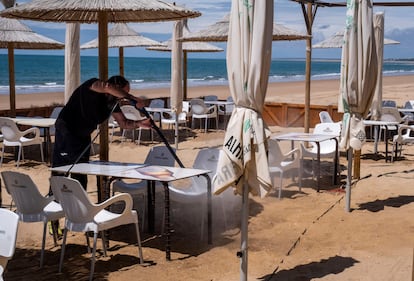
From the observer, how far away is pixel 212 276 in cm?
426

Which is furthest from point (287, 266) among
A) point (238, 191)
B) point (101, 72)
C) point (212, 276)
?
point (101, 72)

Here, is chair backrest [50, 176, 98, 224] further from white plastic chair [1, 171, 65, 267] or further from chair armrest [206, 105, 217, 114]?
chair armrest [206, 105, 217, 114]

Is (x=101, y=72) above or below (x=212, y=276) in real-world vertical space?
above

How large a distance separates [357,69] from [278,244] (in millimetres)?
2148

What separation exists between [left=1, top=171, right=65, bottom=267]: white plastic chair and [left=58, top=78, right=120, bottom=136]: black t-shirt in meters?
0.84

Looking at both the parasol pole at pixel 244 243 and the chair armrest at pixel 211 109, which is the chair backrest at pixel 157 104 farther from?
the parasol pole at pixel 244 243

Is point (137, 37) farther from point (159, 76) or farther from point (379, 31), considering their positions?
point (159, 76)

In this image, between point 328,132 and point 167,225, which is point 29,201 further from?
point 328,132

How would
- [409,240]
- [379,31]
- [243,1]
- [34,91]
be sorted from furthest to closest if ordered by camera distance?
[34,91] → [379,31] → [409,240] → [243,1]

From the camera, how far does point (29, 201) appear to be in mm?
4469

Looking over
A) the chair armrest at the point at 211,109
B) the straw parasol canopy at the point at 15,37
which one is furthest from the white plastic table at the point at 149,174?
the chair armrest at the point at 211,109

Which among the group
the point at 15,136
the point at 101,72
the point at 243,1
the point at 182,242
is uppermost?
the point at 243,1

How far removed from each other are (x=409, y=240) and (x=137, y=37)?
957 cm

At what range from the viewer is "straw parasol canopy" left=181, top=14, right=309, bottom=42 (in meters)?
9.79
